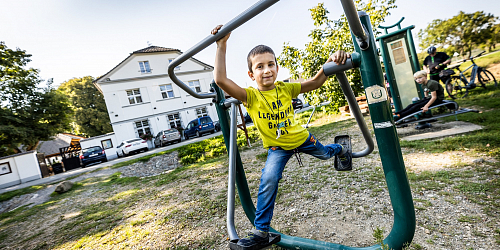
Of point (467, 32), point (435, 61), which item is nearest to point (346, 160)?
point (435, 61)

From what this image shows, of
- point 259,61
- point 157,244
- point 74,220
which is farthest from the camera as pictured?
point 74,220

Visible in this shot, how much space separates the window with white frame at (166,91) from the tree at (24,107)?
7.32m

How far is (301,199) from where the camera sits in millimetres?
2791

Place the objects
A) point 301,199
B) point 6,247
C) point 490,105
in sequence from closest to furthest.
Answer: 1. point 301,199
2. point 6,247
3. point 490,105

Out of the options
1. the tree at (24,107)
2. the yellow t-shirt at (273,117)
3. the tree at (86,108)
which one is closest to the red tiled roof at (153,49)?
the tree at (24,107)

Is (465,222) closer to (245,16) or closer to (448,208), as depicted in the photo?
(448,208)

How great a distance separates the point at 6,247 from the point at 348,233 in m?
4.72

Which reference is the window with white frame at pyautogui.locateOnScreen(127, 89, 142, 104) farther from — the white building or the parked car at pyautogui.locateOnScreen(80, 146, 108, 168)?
the parked car at pyautogui.locateOnScreen(80, 146, 108, 168)

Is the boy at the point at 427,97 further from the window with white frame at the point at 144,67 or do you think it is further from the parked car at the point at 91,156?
the window with white frame at the point at 144,67

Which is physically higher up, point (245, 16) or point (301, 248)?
point (245, 16)

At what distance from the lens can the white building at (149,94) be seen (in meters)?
19.2

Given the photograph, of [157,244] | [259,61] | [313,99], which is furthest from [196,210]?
[313,99]

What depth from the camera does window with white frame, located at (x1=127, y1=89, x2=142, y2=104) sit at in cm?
1994

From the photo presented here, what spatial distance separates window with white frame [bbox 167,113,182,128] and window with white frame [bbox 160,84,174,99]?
1770 millimetres
